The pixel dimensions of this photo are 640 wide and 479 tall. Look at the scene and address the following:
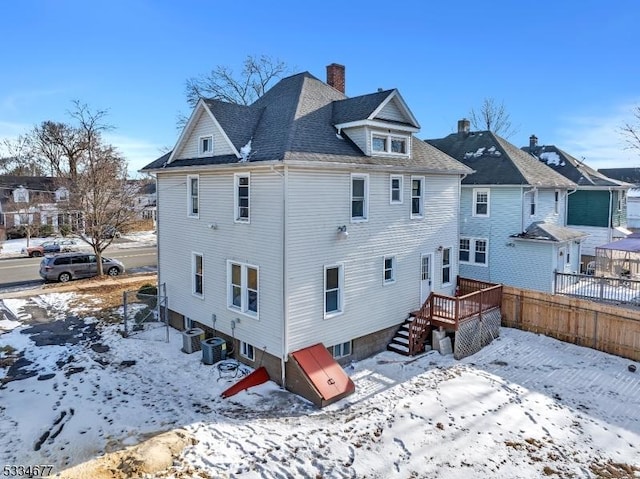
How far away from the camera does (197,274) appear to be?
16047 millimetres

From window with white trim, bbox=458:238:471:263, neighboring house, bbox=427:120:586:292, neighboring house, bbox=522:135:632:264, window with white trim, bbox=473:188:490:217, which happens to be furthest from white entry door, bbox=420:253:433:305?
neighboring house, bbox=522:135:632:264

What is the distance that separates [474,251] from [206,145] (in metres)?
15.6

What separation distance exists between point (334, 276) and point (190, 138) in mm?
7771

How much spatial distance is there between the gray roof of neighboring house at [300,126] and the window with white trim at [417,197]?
61cm

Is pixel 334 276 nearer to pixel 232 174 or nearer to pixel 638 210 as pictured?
pixel 232 174

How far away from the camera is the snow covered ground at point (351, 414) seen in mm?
9117

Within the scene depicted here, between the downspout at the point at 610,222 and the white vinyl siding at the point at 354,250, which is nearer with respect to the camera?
the white vinyl siding at the point at 354,250

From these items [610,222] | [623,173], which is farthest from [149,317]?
[623,173]

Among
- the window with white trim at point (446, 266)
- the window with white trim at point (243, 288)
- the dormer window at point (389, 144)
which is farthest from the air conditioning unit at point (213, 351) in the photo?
the window with white trim at point (446, 266)

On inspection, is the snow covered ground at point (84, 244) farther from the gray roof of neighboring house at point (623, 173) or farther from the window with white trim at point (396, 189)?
the gray roof of neighboring house at point (623, 173)

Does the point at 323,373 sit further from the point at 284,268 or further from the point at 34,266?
the point at 34,266

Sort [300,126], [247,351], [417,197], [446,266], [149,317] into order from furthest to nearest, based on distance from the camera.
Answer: [149,317], [446,266], [417,197], [247,351], [300,126]

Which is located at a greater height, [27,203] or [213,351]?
[27,203]

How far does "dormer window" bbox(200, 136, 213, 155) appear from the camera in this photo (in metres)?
15.1
